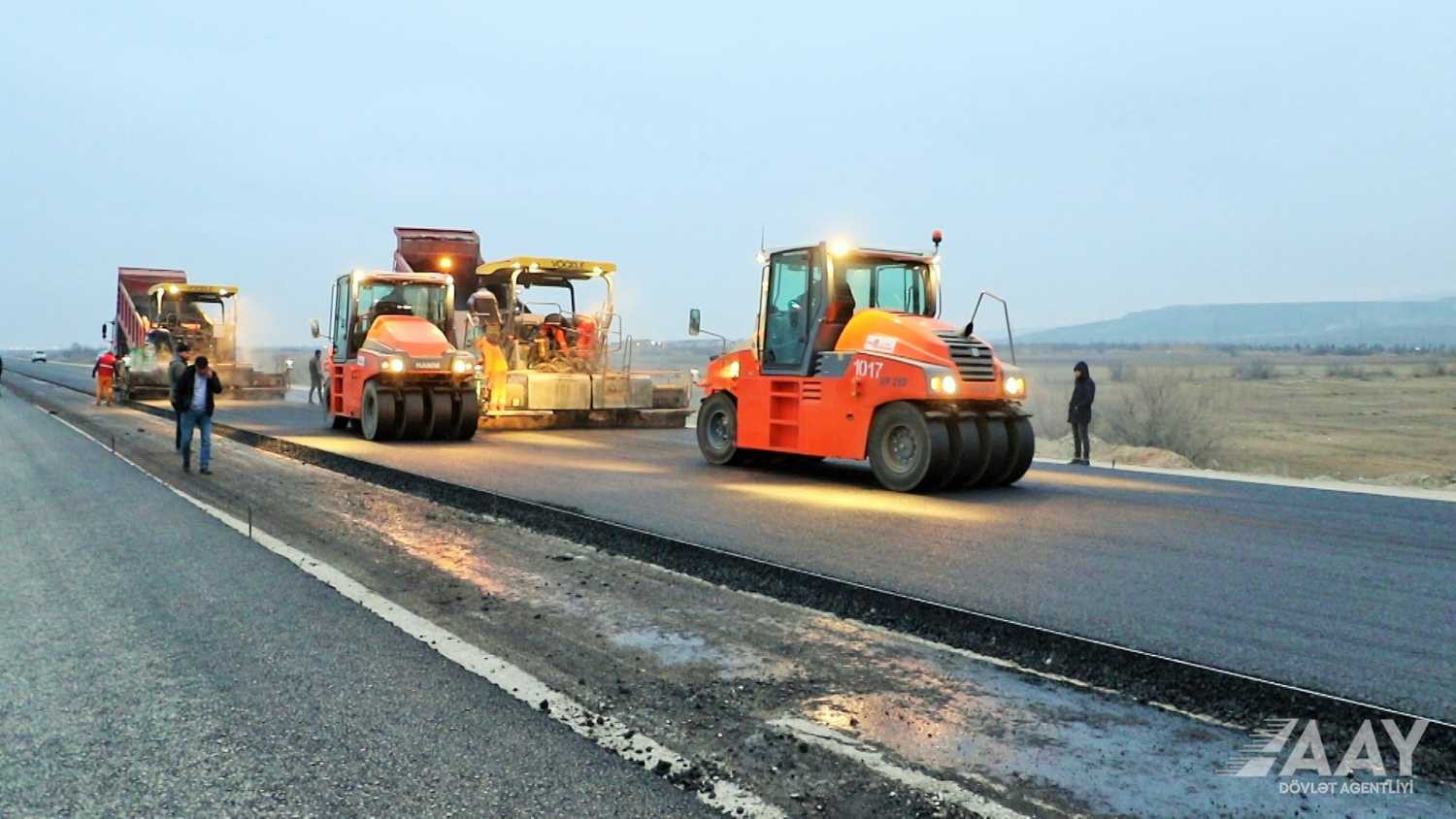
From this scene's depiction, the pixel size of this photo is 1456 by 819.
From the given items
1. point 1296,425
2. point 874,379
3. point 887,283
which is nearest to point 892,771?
point 874,379

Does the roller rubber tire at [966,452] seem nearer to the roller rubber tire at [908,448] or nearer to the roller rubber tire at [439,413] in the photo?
the roller rubber tire at [908,448]

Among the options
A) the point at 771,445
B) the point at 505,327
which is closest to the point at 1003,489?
the point at 771,445

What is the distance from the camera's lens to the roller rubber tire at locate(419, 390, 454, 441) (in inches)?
649

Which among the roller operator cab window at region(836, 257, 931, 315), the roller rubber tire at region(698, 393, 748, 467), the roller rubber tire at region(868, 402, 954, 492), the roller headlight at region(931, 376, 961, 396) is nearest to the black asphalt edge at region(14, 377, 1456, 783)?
the roller rubber tire at region(868, 402, 954, 492)

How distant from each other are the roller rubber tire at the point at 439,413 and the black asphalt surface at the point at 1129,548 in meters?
2.91

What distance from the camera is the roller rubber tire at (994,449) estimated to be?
35.8 ft

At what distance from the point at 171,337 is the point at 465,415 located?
16.9 meters

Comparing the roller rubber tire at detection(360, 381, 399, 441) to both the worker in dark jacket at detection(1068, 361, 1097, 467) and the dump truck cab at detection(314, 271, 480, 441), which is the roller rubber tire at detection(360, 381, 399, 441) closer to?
the dump truck cab at detection(314, 271, 480, 441)

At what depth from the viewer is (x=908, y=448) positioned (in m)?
10.8

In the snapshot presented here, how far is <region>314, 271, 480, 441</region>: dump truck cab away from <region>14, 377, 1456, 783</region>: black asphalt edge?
27.3 feet

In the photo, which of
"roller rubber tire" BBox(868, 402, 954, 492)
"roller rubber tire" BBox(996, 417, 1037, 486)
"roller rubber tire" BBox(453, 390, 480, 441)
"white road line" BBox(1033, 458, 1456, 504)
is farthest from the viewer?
"roller rubber tire" BBox(453, 390, 480, 441)

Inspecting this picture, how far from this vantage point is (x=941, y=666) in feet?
16.0

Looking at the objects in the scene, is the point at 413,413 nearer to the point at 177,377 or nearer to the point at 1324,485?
the point at 177,377

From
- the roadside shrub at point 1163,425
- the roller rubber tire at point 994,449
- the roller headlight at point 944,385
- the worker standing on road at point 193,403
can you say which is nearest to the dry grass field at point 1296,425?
the roadside shrub at point 1163,425
